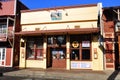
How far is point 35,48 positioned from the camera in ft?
80.1

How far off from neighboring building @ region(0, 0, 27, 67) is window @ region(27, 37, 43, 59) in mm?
2346

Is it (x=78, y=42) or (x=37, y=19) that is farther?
(x=37, y=19)

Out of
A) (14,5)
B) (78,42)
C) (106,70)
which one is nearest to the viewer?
(106,70)

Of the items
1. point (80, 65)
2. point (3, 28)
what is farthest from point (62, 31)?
point (3, 28)

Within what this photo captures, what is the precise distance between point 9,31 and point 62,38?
7198mm

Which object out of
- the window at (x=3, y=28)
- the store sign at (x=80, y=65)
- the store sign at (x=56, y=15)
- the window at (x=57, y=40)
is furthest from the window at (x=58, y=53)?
the window at (x=3, y=28)

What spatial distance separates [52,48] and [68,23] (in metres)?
3.32

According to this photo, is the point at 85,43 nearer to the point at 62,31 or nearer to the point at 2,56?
the point at 62,31

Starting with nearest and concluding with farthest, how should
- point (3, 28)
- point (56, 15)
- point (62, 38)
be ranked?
point (62, 38) → point (56, 15) → point (3, 28)

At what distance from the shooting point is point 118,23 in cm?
2180

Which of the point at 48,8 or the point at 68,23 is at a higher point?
the point at 48,8

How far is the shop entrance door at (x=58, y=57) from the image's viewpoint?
23.3m

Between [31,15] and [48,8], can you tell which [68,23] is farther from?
[31,15]

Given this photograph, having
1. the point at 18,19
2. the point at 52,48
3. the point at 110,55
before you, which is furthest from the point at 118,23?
the point at 18,19
